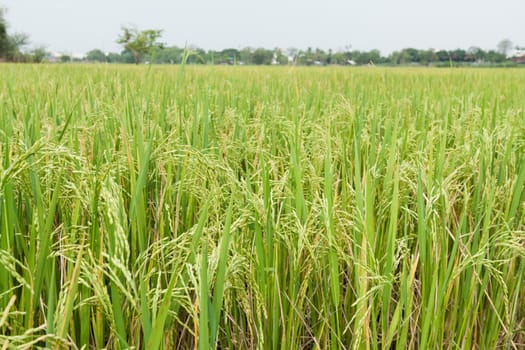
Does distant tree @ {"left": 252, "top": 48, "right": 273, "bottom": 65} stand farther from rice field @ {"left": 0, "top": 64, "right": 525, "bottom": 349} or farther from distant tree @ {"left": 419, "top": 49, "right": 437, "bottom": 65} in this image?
distant tree @ {"left": 419, "top": 49, "right": 437, "bottom": 65}

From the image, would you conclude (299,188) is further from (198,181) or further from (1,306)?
(1,306)

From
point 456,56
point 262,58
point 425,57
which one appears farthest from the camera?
point 425,57

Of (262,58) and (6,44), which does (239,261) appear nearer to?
(262,58)

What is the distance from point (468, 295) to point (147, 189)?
0.77 meters

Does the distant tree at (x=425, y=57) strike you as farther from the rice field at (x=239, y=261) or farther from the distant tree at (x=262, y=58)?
the rice field at (x=239, y=261)

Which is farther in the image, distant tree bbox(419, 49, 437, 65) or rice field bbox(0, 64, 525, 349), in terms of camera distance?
distant tree bbox(419, 49, 437, 65)

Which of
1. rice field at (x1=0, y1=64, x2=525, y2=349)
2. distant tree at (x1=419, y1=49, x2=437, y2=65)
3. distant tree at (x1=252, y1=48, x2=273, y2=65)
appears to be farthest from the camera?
distant tree at (x1=419, y1=49, x2=437, y2=65)

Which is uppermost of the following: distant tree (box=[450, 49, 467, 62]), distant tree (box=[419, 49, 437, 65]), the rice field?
distant tree (box=[419, 49, 437, 65])

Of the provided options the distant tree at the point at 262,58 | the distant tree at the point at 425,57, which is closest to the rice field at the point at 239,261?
the distant tree at the point at 262,58

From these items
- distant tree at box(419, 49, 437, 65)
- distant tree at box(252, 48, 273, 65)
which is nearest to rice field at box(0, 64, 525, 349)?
distant tree at box(252, 48, 273, 65)

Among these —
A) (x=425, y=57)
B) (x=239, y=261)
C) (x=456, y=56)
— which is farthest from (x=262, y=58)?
(x=425, y=57)

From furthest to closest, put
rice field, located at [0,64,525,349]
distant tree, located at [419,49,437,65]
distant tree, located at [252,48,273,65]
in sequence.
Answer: distant tree, located at [419,49,437,65] → distant tree, located at [252,48,273,65] → rice field, located at [0,64,525,349]

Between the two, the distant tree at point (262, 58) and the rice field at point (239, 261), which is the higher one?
the distant tree at point (262, 58)

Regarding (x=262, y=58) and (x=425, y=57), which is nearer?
(x=262, y=58)
